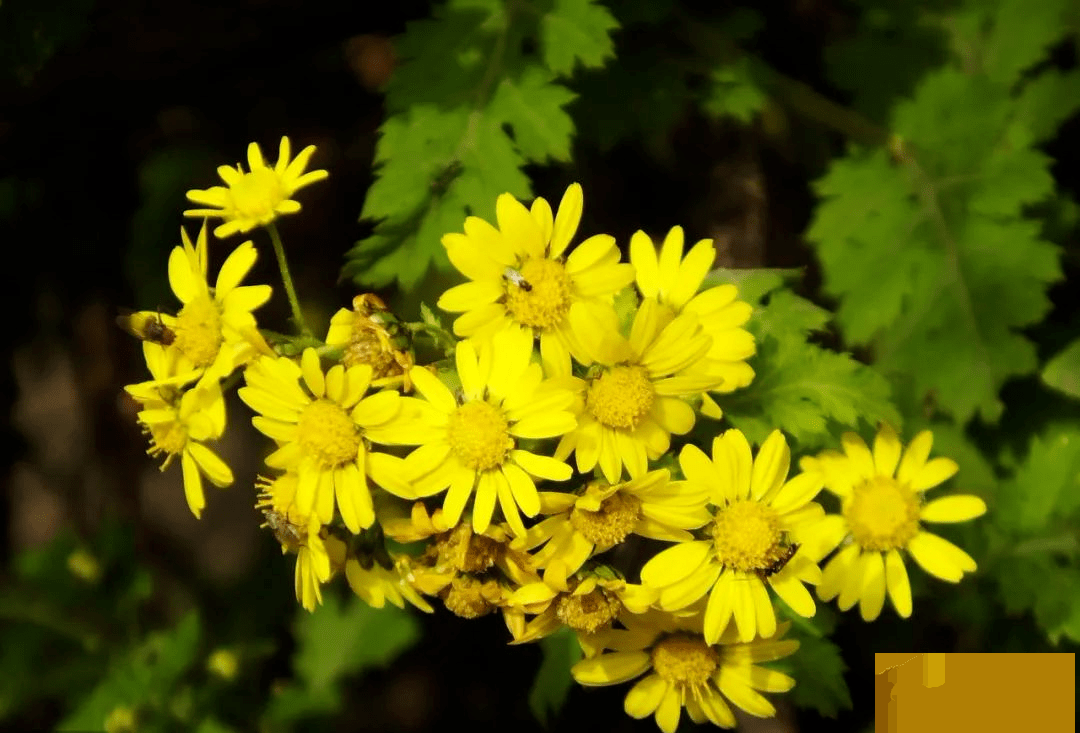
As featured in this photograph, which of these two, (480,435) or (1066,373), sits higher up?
(480,435)

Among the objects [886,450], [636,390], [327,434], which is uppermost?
[636,390]

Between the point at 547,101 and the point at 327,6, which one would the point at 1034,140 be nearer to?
the point at 547,101

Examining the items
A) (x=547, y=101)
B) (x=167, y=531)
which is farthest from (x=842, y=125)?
(x=167, y=531)

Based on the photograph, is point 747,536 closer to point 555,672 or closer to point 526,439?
point 526,439

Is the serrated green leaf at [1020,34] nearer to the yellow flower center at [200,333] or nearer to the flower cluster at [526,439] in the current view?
the flower cluster at [526,439]

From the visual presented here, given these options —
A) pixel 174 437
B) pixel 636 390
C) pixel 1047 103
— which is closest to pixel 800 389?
pixel 636 390

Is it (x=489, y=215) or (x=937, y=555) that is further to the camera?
(x=489, y=215)
